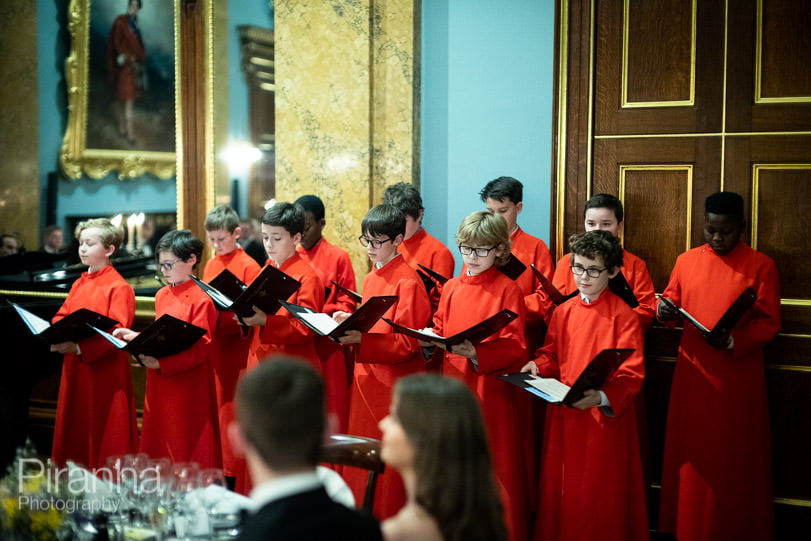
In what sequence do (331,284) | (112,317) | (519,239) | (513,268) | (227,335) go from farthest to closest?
1. (227,335)
2. (331,284)
3. (519,239)
4. (112,317)
5. (513,268)

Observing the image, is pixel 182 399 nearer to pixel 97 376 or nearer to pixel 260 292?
pixel 97 376

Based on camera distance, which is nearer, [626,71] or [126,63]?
[626,71]

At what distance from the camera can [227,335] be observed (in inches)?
201

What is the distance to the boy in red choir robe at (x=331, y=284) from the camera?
15.9 ft

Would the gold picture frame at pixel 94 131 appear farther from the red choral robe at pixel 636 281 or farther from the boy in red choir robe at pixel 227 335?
the red choral robe at pixel 636 281

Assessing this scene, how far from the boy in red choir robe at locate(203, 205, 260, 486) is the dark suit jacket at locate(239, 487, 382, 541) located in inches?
120

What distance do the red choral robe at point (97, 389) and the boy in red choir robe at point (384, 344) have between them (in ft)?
4.34

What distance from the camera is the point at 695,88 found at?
463 centimetres

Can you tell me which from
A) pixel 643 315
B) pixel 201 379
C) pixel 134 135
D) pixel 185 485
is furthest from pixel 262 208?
pixel 185 485

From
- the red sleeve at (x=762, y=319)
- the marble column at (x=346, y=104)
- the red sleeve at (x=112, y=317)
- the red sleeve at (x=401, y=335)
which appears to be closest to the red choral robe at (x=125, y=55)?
the marble column at (x=346, y=104)

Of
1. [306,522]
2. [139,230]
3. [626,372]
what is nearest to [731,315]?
[626,372]

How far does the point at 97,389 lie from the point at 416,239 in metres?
1.98

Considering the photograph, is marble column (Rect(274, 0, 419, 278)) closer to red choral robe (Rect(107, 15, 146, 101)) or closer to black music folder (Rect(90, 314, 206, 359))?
red choral robe (Rect(107, 15, 146, 101))

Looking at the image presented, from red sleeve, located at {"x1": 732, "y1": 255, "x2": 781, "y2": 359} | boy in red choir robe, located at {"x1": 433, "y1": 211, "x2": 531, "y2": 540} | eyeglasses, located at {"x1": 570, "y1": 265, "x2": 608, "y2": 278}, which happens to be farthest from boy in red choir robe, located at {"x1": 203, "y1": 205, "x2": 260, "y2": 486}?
red sleeve, located at {"x1": 732, "y1": 255, "x2": 781, "y2": 359}
